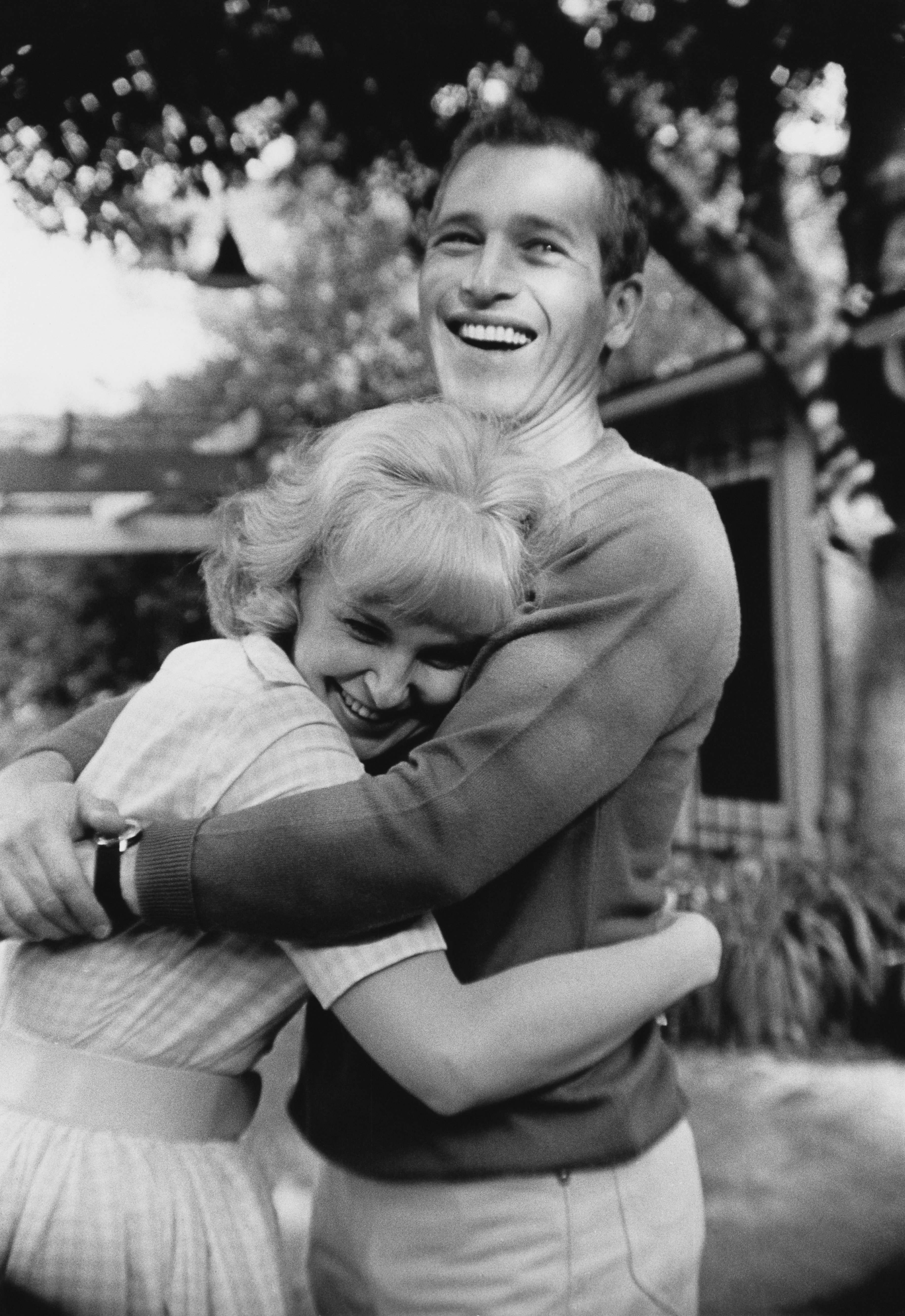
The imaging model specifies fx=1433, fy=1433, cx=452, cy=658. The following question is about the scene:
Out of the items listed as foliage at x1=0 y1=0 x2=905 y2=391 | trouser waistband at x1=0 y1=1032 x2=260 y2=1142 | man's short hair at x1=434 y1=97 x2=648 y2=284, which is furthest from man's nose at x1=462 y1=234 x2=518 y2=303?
foliage at x1=0 y1=0 x2=905 y2=391

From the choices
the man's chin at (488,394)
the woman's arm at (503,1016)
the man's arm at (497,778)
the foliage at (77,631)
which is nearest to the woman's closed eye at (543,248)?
the man's chin at (488,394)

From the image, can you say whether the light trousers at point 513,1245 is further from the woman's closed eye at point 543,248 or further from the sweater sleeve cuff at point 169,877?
the woman's closed eye at point 543,248

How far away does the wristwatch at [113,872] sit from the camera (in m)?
1.36

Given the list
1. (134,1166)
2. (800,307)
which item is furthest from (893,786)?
(134,1166)

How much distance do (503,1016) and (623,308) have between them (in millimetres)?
955

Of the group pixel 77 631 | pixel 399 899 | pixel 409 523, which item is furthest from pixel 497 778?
pixel 77 631

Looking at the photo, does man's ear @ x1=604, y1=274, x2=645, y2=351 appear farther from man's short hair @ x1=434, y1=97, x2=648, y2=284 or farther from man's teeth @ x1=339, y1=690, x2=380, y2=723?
man's teeth @ x1=339, y1=690, x2=380, y2=723

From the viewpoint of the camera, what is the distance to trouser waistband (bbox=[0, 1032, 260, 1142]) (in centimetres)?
138

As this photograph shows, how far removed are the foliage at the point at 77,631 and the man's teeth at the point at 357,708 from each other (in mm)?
11075

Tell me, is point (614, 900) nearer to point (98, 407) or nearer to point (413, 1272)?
point (413, 1272)

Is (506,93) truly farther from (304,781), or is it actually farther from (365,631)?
(304,781)

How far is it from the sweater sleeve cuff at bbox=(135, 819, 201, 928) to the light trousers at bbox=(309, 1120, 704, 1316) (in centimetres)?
43

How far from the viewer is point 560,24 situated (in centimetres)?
621

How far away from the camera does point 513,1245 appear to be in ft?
4.99
